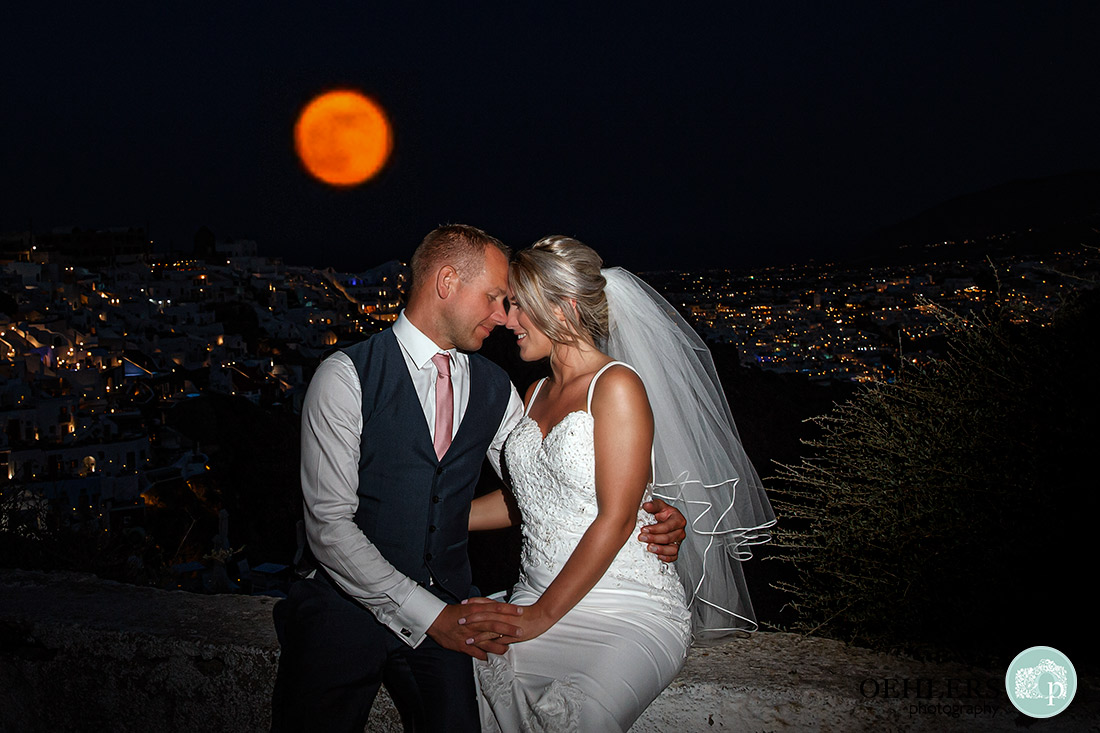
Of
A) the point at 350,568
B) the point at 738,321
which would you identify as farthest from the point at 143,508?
the point at 350,568

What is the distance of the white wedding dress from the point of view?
1.99m

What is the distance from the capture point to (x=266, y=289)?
69625 millimetres

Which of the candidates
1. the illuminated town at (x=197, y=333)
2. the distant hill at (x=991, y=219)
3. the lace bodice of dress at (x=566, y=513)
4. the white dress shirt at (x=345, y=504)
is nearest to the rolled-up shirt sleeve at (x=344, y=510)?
the white dress shirt at (x=345, y=504)

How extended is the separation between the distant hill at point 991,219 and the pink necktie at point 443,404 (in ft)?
42.1

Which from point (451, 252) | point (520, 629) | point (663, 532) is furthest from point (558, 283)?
point (520, 629)

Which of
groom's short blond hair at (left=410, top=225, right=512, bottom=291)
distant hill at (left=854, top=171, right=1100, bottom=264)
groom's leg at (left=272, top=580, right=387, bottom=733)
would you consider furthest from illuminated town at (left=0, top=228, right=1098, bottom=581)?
groom's leg at (left=272, top=580, right=387, bottom=733)

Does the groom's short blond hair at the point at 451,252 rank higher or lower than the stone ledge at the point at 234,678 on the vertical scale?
higher

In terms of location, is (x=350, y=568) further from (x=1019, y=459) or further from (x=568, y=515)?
(x=1019, y=459)

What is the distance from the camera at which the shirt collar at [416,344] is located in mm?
2436

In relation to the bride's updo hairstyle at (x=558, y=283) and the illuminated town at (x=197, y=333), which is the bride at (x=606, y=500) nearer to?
the bride's updo hairstyle at (x=558, y=283)

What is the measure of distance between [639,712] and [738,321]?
1780 cm

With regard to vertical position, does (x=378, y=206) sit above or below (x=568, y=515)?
above

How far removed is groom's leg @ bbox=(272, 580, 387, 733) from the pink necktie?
0.55 metres

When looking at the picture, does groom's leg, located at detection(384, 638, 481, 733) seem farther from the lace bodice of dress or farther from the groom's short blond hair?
the groom's short blond hair
